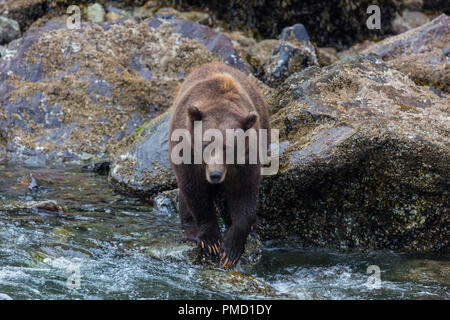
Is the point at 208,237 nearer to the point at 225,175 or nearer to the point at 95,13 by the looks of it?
the point at 225,175

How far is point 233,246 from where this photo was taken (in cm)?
621

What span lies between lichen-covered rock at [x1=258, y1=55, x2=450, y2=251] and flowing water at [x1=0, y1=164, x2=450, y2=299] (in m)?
0.25

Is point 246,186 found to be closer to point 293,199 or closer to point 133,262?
point 293,199

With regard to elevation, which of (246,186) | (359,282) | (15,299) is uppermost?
(246,186)

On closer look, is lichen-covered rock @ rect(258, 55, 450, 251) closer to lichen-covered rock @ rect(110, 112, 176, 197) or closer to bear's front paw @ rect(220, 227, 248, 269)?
bear's front paw @ rect(220, 227, 248, 269)

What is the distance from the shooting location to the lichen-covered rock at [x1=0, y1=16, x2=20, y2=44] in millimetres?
14164

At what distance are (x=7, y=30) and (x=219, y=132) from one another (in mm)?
10630

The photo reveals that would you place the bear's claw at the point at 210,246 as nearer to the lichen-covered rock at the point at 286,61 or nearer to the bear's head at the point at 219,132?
the bear's head at the point at 219,132

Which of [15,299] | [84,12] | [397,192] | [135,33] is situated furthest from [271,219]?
[84,12]

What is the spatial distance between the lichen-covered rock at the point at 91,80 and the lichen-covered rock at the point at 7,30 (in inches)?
71.7

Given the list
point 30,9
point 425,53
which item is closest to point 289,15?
point 425,53

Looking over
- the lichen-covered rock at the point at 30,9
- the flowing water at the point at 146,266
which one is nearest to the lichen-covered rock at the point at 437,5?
the lichen-covered rock at the point at 30,9

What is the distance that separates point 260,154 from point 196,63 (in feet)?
20.6

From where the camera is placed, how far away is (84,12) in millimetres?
14852
